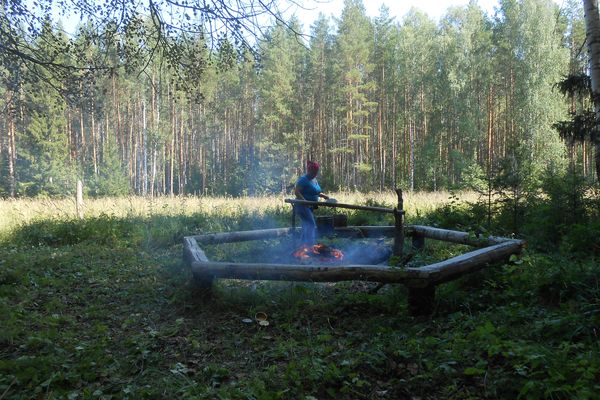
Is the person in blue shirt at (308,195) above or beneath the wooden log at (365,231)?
above

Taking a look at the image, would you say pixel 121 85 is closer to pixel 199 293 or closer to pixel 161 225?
pixel 161 225

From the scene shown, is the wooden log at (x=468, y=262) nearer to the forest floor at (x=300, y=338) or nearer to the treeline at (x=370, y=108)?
the forest floor at (x=300, y=338)

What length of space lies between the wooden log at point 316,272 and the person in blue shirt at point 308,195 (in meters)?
2.68

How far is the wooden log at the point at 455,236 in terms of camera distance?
18.8 ft

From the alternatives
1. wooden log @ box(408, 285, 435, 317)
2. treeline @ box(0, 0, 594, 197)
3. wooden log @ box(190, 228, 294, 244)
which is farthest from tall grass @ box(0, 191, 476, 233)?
treeline @ box(0, 0, 594, 197)

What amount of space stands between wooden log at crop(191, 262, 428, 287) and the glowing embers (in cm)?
210

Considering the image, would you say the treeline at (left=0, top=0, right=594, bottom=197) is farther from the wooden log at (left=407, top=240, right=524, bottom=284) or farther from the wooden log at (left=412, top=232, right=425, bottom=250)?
the wooden log at (left=407, top=240, right=524, bottom=284)

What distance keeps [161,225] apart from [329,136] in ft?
95.3

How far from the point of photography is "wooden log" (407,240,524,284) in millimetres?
4215

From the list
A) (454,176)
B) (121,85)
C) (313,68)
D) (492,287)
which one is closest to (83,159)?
(121,85)

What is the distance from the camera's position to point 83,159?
37469 mm

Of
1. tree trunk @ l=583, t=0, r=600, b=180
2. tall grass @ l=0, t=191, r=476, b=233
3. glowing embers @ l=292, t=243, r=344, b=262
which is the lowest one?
glowing embers @ l=292, t=243, r=344, b=262

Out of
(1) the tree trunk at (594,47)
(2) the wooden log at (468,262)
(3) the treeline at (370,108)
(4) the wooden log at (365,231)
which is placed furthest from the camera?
(3) the treeline at (370,108)

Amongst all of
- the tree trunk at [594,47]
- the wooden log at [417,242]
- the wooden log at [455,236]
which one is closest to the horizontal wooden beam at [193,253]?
the wooden log at [455,236]
